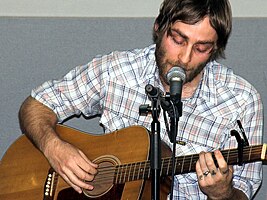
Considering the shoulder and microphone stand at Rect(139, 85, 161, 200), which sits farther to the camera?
the shoulder

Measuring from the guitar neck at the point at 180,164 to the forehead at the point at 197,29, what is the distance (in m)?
0.41

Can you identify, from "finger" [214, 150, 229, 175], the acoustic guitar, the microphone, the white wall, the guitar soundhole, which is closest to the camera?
the microphone

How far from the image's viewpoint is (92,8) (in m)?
3.21

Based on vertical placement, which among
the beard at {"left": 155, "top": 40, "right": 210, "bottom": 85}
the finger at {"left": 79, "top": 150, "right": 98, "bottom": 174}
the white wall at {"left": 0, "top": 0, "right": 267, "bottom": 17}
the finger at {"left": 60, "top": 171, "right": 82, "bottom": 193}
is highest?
the white wall at {"left": 0, "top": 0, "right": 267, "bottom": 17}

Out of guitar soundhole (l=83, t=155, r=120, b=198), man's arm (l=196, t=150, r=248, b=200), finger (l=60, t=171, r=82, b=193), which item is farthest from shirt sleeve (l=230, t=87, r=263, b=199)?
finger (l=60, t=171, r=82, b=193)

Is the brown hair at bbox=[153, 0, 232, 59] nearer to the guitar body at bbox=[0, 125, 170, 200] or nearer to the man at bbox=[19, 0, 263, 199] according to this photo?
the man at bbox=[19, 0, 263, 199]

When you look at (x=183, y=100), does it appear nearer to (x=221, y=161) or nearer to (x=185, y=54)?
(x=185, y=54)

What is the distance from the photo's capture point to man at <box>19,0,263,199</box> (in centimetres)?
257

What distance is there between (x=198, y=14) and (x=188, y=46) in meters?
0.12

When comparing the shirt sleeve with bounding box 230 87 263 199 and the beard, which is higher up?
the beard

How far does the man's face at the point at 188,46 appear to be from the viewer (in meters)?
2.56

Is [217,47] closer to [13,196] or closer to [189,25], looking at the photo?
[189,25]

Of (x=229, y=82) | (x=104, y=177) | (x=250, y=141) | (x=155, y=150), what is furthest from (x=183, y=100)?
(x=155, y=150)

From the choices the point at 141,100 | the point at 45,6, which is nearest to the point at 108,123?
the point at 141,100
